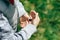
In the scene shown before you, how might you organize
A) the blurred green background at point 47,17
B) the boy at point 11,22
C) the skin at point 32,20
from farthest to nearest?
the blurred green background at point 47,17 → the skin at point 32,20 → the boy at point 11,22

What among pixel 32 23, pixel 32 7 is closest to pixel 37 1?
pixel 32 7

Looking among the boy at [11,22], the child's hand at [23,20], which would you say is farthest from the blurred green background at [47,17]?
the boy at [11,22]

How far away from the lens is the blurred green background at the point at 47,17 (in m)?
2.77

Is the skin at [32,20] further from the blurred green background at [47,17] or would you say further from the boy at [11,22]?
the blurred green background at [47,17]

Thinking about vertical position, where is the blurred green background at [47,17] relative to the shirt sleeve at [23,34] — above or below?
below

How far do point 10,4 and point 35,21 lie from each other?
13.0 inches

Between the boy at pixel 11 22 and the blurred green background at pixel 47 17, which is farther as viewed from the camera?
the blurred green background at pixel 47 17

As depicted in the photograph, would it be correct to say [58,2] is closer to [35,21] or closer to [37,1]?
[37,1]

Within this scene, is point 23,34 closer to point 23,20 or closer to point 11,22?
point 11,22

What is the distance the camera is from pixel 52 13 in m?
2.99

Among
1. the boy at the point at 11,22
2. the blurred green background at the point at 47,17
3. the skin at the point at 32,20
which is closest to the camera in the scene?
the boy at the point at 11,22

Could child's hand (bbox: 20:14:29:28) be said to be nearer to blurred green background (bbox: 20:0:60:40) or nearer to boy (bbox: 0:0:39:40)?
boy (bbox: 0:0:39:40)

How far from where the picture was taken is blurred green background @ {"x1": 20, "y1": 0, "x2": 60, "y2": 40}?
2768 millimetres

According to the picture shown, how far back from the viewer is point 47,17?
296 centimetres
